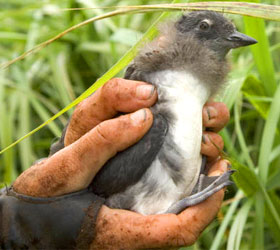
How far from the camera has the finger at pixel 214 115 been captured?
110cm

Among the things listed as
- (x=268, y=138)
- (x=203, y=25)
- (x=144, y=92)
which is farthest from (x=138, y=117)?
(x=268, y=138)

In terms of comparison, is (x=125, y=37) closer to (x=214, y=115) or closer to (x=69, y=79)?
(x=69, y=79)

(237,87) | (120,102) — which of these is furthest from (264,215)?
(120,102)

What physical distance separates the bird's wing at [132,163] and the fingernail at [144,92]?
5 cm

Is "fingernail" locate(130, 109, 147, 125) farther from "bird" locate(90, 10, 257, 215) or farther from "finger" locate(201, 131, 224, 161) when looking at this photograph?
"finger" locate(201, 131, 224, 161)

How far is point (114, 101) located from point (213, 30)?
0.98 ft

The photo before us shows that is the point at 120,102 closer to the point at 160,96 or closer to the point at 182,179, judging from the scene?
the point at 160,96

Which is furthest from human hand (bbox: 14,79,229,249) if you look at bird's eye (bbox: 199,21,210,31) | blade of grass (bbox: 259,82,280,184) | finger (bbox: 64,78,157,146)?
blade of grass (bbox: 259,82,280,184)

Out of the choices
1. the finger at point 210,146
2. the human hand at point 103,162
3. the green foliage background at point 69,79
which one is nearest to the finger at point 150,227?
the human hand at point 103,162

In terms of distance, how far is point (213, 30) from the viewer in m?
1.14

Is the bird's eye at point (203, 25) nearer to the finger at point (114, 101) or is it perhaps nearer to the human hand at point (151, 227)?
the finger at point (114, 101)

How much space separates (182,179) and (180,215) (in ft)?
0.24

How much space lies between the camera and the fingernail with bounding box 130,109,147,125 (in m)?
0.96

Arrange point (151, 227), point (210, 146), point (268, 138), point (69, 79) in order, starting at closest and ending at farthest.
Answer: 1. point (151, 227)
2. point (210, 146)
3. point (268, 138)
4. point (69, 79)
